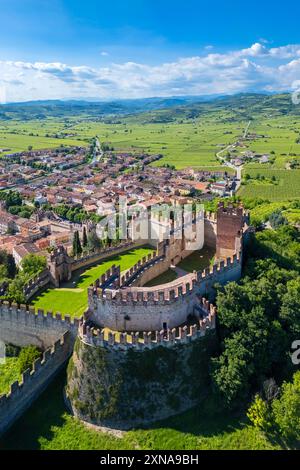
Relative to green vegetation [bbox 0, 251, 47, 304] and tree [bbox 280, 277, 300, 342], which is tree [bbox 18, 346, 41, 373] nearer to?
green vegetation [bbox 0, 251, 47, 304]

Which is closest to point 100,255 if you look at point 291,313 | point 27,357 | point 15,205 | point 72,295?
point 72,295

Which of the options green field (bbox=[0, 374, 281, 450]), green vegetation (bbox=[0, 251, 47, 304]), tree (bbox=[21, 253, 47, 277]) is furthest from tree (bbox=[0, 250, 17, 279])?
green field (bbox=[0, 374, 281, 450])

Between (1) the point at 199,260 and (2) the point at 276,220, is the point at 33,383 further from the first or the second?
(2) the point at 276,220

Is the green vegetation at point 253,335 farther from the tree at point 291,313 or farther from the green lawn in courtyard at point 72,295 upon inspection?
the green lawn in courtyard at point 72,295

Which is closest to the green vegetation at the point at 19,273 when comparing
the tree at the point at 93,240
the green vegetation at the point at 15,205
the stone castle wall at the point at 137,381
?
the stone castle wall at the point at 137,381

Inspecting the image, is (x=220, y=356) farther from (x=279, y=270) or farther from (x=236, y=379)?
(x=279, y=270)

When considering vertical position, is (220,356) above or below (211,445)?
above

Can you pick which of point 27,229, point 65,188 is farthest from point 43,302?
point 65,188
